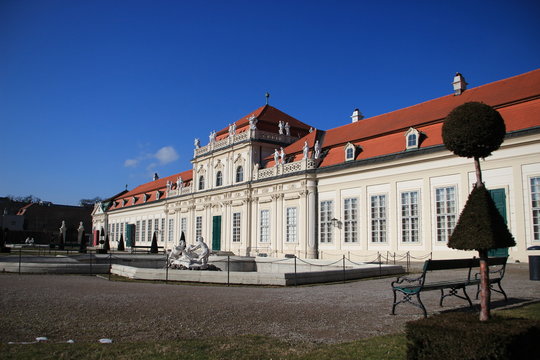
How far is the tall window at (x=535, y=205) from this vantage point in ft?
71.4

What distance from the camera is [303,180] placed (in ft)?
116

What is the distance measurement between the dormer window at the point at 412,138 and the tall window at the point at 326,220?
754cm

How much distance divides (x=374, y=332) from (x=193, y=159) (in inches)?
1732

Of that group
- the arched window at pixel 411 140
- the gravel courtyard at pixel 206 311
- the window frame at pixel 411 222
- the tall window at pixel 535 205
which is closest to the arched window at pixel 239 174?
the window frame at pixel 411 222

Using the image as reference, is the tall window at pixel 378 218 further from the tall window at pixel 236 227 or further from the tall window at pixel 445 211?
the tall window at pixel 236 227

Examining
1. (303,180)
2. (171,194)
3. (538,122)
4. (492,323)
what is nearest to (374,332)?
(492,323)

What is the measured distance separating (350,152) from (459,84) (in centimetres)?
798

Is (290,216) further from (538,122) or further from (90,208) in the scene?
(90,208)

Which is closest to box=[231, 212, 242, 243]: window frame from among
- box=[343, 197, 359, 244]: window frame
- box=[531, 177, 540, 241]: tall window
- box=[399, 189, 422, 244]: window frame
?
box=[343, 197, 359, 244]: window frame

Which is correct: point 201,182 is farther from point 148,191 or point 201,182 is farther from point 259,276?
point 259,276

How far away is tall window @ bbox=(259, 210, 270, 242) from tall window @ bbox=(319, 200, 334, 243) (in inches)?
238

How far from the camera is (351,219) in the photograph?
104 feet

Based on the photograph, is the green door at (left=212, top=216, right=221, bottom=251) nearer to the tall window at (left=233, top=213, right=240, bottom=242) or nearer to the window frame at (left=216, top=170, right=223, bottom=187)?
the tall window at (left=233, top=213, right=240, bottom=242)

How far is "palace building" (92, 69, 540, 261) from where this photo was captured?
76.0 ft
